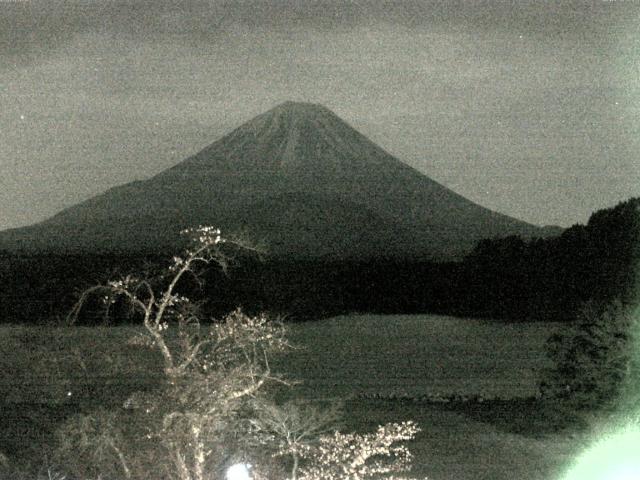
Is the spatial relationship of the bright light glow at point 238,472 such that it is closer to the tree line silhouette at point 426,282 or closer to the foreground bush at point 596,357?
the foreground bush at point 596,357

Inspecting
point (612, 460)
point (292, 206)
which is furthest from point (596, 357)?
point (292, 206)

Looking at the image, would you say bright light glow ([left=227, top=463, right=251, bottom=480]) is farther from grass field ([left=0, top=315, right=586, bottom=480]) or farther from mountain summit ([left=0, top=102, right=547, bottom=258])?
mountain summit ([left=0, top=102, right=547, bottom=258])

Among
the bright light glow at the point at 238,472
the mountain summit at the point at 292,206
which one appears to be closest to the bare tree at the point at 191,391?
the bright light glow at the point at 238,472

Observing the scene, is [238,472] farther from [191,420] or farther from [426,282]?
[426,282]

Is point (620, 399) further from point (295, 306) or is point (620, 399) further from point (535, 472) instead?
point (295, 306)

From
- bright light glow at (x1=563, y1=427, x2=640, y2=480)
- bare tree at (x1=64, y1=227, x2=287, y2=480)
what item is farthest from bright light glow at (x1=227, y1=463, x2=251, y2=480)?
bright light glow at (x1=563, y1=427, x2=640, y2=480)
